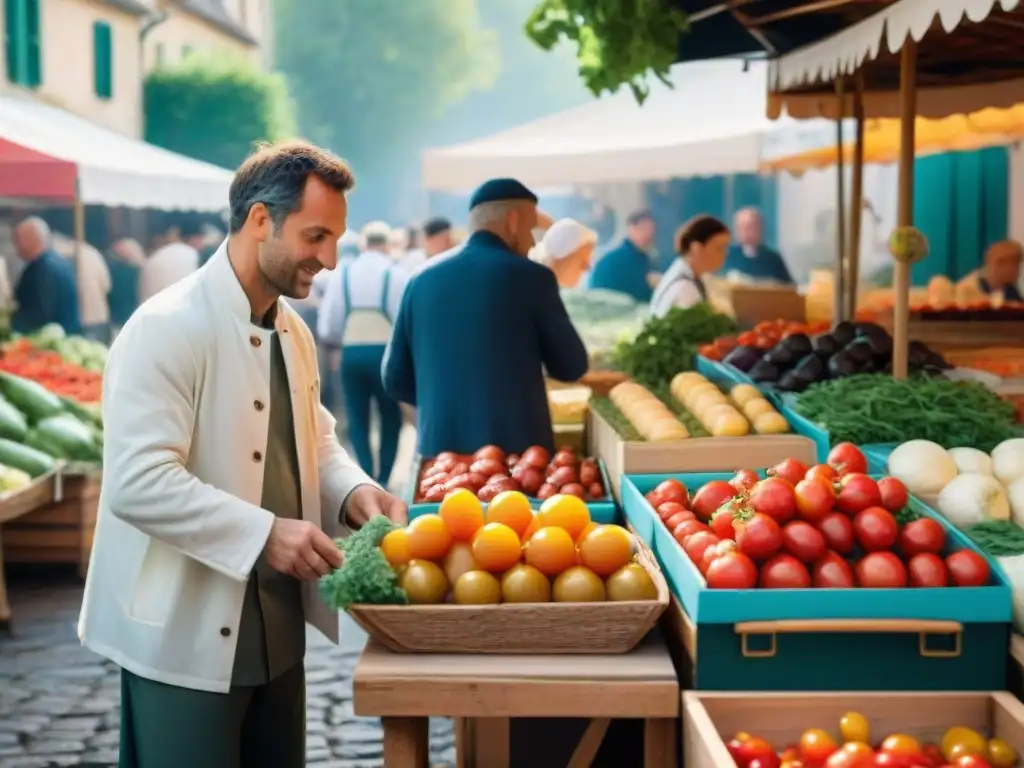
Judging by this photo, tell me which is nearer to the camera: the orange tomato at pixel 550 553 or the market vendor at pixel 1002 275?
the orange tomato at pixel 550 553

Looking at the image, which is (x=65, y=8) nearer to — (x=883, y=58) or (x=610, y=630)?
(x=883, y=58)

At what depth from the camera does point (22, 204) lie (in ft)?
61.6

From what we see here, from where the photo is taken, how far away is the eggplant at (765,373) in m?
6.62

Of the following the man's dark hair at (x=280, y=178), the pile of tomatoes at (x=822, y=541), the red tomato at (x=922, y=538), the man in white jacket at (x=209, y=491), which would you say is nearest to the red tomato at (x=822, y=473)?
the pile of tomatoes at (x=822, y=541)

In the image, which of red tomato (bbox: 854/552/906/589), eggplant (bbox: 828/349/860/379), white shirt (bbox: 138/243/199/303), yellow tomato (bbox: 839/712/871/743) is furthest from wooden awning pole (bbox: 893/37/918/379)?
white shirt (bbox: 138/243/199/303)

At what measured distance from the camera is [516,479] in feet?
16.4

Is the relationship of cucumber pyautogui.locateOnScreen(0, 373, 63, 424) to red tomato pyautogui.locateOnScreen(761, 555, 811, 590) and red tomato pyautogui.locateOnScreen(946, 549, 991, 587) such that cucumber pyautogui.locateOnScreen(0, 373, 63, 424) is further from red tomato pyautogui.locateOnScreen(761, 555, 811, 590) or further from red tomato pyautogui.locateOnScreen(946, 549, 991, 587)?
red tomato pyautogui.locateOnScreen(946, 549, 991, 587)

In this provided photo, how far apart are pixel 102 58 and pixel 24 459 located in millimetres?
18545

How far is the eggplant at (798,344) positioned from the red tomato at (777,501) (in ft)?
10.4

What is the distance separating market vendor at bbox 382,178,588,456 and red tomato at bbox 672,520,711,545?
7.06 feet

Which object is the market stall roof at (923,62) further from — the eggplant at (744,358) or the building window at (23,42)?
the building window at (23,42)

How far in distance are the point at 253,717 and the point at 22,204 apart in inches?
653

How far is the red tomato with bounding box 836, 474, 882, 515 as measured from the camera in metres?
3.68

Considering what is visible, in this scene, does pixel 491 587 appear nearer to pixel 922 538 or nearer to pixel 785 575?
pixel 785 575
